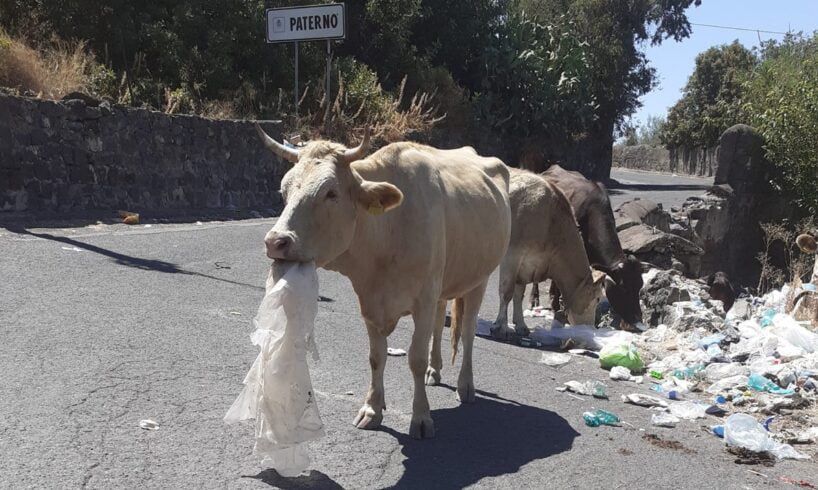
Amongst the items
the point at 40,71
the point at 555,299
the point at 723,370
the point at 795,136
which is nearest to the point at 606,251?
the point at 555,299

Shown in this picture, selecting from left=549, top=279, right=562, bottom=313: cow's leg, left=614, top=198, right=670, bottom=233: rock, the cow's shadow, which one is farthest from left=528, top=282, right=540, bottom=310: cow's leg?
the cow's shadow

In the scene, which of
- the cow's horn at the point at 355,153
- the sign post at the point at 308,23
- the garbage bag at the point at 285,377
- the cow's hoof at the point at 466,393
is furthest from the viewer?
the sign post at the point at 308,23

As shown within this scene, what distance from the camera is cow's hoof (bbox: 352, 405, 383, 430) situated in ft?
17.5

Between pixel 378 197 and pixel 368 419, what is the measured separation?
55.9 inches

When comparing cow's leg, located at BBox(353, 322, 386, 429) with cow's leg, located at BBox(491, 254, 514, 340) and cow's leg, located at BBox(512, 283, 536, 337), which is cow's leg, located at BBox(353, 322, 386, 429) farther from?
cow's leg, located at BBox(512, 283, 536, 337)

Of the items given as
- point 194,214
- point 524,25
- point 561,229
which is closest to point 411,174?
point 561,229

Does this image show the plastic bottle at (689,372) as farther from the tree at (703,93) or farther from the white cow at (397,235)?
the tree at (703,93)

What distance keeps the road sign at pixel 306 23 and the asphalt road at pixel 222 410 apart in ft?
19.7

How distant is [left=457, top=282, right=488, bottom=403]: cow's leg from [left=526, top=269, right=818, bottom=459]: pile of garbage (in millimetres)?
876

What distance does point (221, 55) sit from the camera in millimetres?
19000

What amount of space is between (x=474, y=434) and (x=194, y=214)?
9407mm

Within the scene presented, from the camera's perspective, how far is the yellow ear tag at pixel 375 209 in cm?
488

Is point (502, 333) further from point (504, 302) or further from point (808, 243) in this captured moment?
point (808, 243)

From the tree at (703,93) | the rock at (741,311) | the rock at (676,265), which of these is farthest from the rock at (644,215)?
the tree at (703,93)
